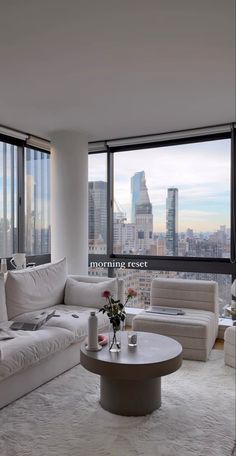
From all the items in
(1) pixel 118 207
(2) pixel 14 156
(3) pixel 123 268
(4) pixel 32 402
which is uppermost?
(2) pixel 14 156

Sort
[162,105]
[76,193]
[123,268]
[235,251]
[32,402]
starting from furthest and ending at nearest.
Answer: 1. [123,268]
2. [76,193]
3. [235,251]
4. [162,105]
5. [32,402]

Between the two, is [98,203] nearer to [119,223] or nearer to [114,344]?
[119,223]

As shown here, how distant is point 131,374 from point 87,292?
5.71 ft

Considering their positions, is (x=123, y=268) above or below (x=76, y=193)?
below

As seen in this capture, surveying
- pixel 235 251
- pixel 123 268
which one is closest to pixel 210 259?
pixel 235 251

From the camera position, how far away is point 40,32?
7.14 ft

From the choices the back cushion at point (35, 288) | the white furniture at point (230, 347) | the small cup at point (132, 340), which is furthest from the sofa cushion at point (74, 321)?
the white furniture at point (230, 347)

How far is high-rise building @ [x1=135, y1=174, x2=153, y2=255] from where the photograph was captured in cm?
476

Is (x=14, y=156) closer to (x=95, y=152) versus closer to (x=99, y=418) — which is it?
(x=95, y=152)

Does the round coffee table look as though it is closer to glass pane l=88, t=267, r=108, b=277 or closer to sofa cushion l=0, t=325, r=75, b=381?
sofa cushion l=0, t=325, r=75, b=381

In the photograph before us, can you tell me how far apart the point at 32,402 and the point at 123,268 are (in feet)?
8.46

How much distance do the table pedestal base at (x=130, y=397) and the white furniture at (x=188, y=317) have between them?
40.3 inches

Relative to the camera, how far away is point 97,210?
5.12 meters

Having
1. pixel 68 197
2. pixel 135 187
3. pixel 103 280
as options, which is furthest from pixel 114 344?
pixel 135 187
